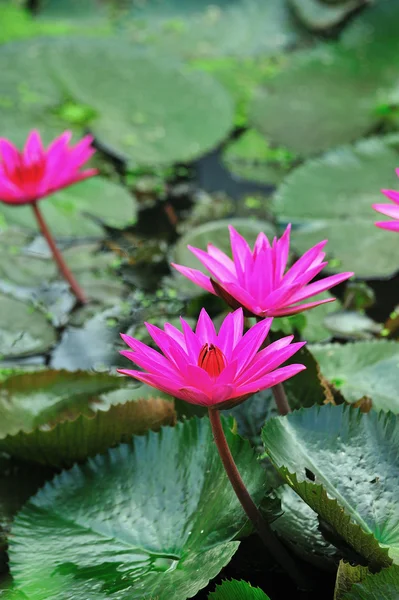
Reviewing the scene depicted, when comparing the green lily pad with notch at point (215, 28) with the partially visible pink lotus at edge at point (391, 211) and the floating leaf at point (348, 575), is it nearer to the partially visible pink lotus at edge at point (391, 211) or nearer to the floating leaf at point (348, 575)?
the partially visible pink lotus at edge at point (391, 211)

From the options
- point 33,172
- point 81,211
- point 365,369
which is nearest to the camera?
point 365,369

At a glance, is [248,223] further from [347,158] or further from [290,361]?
[290,361]

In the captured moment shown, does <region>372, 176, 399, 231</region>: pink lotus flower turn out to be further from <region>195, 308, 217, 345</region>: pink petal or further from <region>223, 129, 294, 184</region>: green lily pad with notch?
<region>223, 129, 294, 184</region>: green lily pad with notch

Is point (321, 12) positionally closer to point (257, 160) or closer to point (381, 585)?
point (257, 160)

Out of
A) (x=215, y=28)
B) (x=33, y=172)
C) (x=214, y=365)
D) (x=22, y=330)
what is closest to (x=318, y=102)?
(x=215, y=28)

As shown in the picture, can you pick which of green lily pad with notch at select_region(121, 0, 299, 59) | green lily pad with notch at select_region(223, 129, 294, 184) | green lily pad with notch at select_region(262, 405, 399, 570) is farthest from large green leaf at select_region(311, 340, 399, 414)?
green lily pad with notch at select_region(121, 0, 299, 59)

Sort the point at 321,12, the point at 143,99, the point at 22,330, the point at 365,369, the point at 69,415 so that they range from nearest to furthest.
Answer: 1. the point at 69,415
2. the point at 365,369
3. the point at 22,330
4. the point at 143,99
5. the point at 321,12

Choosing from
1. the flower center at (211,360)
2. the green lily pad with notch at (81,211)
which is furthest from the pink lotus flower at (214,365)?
the green lily pad with notch at (81,211)
